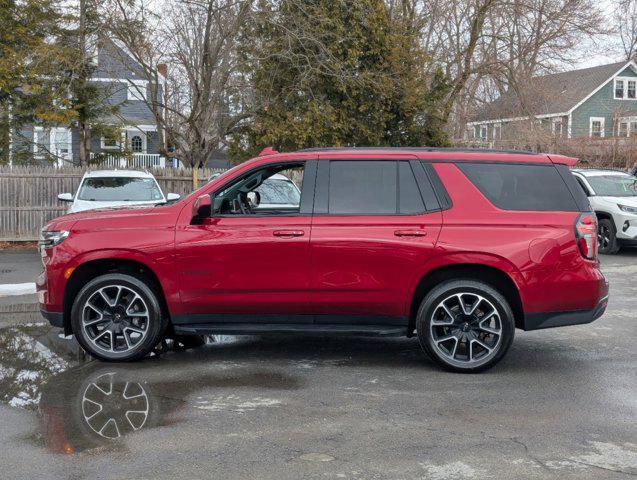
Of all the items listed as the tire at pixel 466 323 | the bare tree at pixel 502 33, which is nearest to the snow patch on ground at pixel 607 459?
the tire at pixel 466 323

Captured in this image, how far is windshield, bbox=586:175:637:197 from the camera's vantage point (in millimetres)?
16359

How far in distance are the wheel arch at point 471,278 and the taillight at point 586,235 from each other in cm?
65

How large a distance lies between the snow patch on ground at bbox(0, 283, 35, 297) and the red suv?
4.50 metres

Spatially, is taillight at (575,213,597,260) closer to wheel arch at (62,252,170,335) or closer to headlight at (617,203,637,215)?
wheel arch at (62,252,170,335)

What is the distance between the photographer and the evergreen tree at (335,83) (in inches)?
714

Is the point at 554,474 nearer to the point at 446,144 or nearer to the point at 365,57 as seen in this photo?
the point at 365,57

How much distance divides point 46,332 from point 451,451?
514 cm

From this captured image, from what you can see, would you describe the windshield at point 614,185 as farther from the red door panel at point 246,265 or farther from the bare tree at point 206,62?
the red door panel at point 246,265

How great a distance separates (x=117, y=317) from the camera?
6938mm

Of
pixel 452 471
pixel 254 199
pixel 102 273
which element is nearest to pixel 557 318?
pixel 452 471

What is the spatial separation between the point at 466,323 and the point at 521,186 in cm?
127

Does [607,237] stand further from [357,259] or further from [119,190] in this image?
[357,259]

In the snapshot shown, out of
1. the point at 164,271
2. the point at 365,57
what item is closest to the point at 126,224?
the point at 164,271

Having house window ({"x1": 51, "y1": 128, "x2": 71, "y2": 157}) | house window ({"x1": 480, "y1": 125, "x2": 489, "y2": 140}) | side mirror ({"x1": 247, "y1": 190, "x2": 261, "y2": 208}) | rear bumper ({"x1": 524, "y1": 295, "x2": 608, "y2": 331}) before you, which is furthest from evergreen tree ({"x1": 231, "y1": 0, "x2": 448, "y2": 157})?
house window ({"x1": 480, "y1": 125, "x2": 489, "y2": 140})
